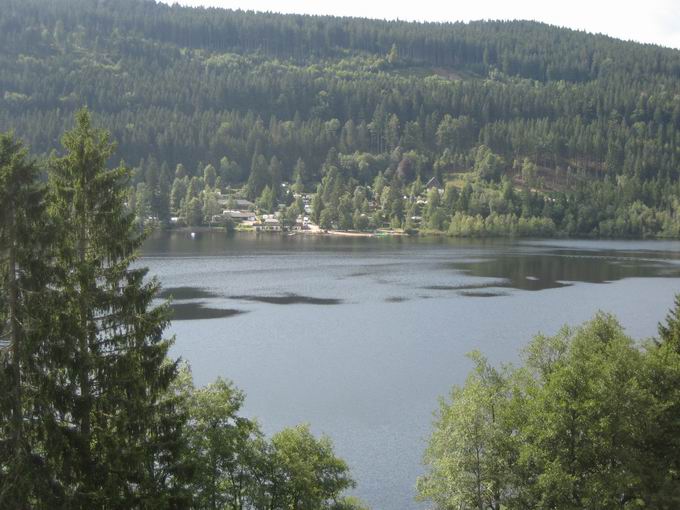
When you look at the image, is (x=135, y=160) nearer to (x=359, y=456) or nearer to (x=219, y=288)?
(x=219, y=288)

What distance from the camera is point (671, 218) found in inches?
5999

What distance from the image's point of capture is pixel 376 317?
6744 cm

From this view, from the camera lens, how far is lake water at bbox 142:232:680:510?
39188 millimetres

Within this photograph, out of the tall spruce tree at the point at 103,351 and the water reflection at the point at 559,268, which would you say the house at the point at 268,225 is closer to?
the water reflection at the point at 559,268

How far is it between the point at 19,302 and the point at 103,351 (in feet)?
7.18

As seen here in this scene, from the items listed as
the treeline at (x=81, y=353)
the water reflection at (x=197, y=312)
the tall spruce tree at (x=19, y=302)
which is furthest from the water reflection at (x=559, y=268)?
the tall spruce tree at (x=19, y=302)

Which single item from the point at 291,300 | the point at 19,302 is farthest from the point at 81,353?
the point at 291,300

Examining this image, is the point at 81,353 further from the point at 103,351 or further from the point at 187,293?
the point at 187,293

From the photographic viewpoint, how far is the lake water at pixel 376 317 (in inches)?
1543

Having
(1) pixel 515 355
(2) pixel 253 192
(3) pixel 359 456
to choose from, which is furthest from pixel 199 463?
(2) pixel 253 192

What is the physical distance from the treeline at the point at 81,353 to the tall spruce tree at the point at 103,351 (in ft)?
0.08

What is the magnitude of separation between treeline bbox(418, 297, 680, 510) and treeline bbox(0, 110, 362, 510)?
7716 mm

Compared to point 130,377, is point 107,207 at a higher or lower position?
higher

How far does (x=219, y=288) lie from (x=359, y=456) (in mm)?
47785
